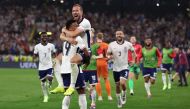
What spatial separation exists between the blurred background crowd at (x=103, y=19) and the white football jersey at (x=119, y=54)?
33.4 m

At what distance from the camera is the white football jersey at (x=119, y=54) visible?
20250 mm

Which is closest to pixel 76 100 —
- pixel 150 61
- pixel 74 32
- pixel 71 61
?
pixel 150 61

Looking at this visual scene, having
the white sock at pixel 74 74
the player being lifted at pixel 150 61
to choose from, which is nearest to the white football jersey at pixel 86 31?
the white sock at pixel 74 74

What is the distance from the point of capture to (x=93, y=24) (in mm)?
59281

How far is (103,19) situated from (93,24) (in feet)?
6.02

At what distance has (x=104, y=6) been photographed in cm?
6225

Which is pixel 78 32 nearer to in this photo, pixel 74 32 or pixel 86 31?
pixel 74 32

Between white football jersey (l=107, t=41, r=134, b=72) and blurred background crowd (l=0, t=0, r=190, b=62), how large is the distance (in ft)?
110

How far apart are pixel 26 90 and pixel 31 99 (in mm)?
5115

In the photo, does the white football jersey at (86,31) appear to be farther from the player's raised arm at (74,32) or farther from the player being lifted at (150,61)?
the player being lifted at (150,61)

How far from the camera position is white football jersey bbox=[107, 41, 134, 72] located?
66.4 ft

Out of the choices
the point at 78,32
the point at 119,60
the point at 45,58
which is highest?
the point at 78,32

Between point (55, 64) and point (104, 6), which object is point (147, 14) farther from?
point (55, 64)

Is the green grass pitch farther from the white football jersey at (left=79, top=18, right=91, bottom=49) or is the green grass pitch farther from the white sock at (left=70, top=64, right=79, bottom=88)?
the white sock at (left=70, top=64, right=79, bottom=88)
